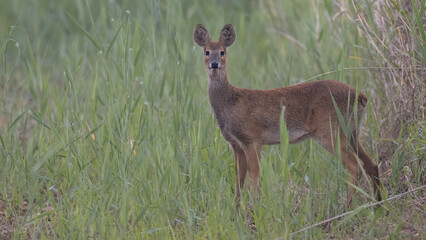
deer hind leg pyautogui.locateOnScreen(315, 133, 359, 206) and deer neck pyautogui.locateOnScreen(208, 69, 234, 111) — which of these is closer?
deer hind leg pyautogui.locateOnScreen(315, 133, 359, 206)

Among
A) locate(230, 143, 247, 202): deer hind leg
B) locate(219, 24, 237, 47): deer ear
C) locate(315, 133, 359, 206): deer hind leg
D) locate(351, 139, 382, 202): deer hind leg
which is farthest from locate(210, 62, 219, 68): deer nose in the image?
locate(351, 139, 382, 202): deer hind leg

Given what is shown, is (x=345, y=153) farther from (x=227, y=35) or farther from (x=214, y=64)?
(x=227, y=35)

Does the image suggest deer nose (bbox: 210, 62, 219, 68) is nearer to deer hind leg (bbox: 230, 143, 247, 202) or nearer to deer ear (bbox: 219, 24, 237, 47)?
deer ear (bbox: 219, 24, 237, 47)

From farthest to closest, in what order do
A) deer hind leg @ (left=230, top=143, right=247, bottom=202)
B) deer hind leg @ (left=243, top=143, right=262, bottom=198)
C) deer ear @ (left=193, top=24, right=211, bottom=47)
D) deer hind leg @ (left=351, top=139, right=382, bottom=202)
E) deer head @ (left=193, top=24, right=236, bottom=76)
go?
deer ear @ (left=193, top=24, right=211, bottom=47) → deer hind leg @ (left=230, top=143, right=247, bottom=202) → deer head @ (left=193, top=24, right=236, bottom=76) → deer hind leg @ (left=243, top=143, right=262, bottom=198) → deer hind leg @ (left=351, top=139, right=382, bottom=202)

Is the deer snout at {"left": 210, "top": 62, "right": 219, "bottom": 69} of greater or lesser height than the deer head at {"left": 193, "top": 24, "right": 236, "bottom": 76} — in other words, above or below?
below

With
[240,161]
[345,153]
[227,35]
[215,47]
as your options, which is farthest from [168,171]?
[227,35]

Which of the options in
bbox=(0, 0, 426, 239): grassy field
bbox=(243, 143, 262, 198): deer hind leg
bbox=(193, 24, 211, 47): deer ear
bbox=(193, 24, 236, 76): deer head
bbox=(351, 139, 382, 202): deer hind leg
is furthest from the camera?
bbox=(193, 24, 211, 47): deer ear

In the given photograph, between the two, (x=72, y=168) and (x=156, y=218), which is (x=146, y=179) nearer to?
(x=156, y=218)

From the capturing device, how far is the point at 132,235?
476cm

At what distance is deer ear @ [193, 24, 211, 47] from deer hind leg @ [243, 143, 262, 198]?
994 mm

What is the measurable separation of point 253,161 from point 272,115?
418 mm

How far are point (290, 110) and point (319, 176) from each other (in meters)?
0.57

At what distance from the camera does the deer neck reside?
230 inches

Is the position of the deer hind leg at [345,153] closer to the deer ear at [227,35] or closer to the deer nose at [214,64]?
the deer nose at [214,64]
